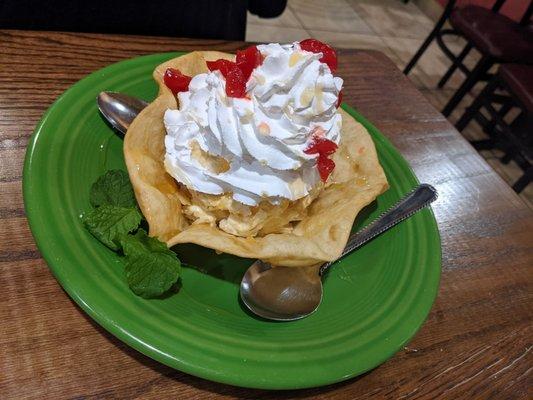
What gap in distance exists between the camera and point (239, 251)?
83cm

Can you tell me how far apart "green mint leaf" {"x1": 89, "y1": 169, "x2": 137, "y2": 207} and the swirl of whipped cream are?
0.32 feet

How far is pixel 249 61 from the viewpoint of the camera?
91 centimetres

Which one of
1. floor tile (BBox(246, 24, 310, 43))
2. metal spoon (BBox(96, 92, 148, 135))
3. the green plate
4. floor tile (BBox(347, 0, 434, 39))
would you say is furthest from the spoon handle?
floor tile (BBox(347, 0, 434, 39))

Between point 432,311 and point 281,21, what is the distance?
3.20 metres

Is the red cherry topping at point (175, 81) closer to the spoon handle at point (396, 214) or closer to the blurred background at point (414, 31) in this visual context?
the spoon handle at point (396, 214)

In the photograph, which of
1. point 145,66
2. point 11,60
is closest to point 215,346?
point 145,66

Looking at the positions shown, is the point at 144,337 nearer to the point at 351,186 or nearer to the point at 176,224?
the point at 176,224

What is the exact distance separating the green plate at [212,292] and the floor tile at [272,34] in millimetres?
2488

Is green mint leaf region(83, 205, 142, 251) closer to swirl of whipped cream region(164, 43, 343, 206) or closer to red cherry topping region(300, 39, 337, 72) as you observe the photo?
swirl of whipped cream region(164, 43, 343, 206)

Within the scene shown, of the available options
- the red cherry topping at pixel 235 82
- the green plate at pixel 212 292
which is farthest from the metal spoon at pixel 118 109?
the red cherry topping at pixel 235 82

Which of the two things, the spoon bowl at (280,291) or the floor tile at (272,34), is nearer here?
the spoon bowl at (280,291)

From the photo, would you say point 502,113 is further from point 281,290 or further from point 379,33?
point 281,290

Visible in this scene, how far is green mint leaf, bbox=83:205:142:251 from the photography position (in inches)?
31.4

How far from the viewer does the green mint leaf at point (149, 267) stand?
755 mm
